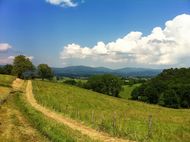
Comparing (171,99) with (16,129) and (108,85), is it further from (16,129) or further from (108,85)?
(16,129)

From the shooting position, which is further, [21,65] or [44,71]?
[44,71]

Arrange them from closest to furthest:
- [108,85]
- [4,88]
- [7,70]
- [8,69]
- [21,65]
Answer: [4,88] < [21,65] < [108,85] < [7,70] < [8,69]

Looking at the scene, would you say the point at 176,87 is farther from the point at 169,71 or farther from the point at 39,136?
the point at 39,136

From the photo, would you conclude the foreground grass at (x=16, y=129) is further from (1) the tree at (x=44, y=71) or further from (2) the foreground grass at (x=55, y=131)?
(1) the tree at (x=44, y=71)

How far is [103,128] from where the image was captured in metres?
33.9

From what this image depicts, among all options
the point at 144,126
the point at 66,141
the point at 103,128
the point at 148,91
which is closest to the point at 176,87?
the point at 148,91

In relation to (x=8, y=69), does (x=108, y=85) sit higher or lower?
lower

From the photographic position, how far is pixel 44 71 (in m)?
164

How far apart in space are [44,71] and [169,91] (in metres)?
67.7

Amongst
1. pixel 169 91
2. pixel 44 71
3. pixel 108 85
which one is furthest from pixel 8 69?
pixel 169 91

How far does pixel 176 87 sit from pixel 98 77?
49.7 m

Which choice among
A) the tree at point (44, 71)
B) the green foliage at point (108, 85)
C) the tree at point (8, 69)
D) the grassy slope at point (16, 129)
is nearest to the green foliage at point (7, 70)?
the tree at point (8, 69)

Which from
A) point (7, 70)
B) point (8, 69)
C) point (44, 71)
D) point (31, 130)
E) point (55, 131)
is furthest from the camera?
point (8, 69)

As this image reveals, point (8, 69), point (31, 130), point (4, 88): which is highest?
point (8, 69)
